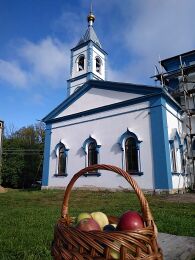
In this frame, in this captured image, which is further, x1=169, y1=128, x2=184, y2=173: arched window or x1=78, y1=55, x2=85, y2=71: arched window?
x1=78, y1=55, x2=85, y2=71: arched window

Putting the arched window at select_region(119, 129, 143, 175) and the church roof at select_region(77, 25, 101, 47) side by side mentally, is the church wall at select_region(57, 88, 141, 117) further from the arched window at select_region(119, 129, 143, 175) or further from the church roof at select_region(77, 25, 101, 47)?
the church roof at select_region(77, 25, 101, 47)

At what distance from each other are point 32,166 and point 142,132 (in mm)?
15549

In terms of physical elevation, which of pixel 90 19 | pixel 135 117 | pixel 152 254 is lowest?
pixel 152 254

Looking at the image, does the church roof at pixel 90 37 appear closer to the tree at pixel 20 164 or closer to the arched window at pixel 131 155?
the tree at pixel 20 164

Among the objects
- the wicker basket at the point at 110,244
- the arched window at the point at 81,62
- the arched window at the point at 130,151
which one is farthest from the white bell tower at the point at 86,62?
the wicker basket at the point at 110,244

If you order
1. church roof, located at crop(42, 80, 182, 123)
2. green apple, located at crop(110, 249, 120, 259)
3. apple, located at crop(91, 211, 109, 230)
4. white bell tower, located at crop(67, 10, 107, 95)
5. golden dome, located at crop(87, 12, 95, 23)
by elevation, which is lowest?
green apple, located at crop(110, 249, 120, 259)

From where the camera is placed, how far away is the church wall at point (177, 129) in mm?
12645

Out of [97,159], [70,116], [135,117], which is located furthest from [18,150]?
[135,117]

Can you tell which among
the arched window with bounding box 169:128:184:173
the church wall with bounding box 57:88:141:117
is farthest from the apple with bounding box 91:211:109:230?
the church wall with bounding box 57:88:141:117

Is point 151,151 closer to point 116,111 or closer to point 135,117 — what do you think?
point 135,117

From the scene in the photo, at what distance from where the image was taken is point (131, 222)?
144 centimetres

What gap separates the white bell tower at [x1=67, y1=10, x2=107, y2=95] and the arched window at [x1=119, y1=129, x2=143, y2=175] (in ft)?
41.0

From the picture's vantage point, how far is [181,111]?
15.4 m

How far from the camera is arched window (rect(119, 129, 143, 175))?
42.0 ft
